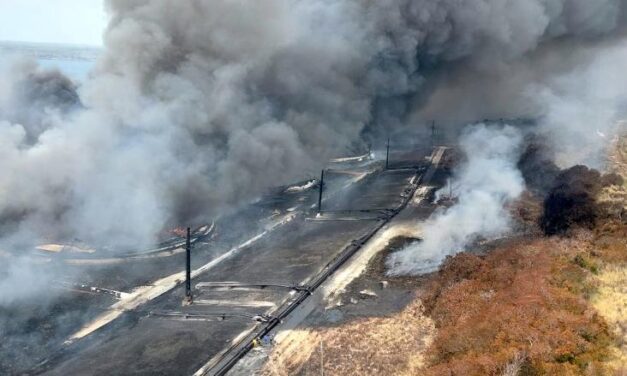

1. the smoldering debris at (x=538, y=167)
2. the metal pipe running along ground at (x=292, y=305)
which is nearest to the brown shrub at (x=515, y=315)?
the metal pipe running along ground at (x=292, y=305)

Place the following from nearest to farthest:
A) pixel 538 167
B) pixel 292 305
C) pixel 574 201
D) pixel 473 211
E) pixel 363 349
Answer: pixel 363 349, pixel 292 305, pixel 574 201, pixel 473 211, pixel 538 167

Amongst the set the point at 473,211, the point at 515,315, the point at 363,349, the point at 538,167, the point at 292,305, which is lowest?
the point at 363,349

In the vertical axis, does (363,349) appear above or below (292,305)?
below

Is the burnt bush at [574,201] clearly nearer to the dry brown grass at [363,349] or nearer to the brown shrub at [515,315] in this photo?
the brown shrub at [515,315]

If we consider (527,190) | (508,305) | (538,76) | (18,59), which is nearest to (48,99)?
(18,59)

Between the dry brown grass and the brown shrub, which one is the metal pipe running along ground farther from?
the brown shrub

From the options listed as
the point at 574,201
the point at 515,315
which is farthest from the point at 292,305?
the point at 574,201

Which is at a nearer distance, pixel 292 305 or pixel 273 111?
pixel 292 305

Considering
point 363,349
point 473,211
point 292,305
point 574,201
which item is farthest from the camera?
point 473,211

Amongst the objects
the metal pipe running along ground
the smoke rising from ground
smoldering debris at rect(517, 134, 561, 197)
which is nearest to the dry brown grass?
the metal pipe running along ground

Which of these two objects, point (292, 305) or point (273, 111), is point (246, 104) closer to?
point (273, 111)

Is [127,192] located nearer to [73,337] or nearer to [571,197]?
[73,337]
